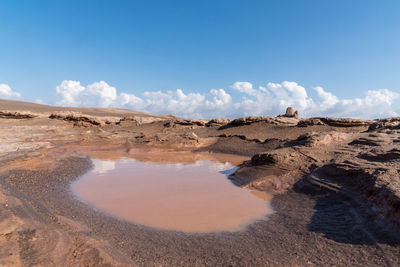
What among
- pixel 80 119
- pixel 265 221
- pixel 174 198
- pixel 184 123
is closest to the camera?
pixel 265 221

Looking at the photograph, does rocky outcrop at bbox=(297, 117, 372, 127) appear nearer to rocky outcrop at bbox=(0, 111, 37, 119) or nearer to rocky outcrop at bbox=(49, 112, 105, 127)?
rocky outcrop at bbox=(49, 112, 105, 127)

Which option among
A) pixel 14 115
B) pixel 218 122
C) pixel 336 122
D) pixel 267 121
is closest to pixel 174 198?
pixel 267 121

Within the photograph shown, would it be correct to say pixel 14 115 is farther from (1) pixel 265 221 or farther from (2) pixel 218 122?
(1) pixel 265 221

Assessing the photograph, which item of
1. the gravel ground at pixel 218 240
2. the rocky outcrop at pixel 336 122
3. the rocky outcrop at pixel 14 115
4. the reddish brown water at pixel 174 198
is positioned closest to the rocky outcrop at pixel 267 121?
the rocky outcrop at pixel 336 122

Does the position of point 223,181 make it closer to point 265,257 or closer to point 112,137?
point 265,257

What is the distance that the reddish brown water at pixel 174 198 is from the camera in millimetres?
4492

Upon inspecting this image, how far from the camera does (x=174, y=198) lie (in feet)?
19.0

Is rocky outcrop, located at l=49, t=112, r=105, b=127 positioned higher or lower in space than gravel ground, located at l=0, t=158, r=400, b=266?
higher

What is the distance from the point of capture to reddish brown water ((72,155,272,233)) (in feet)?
14.7

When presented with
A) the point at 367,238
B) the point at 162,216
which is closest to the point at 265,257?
the point at 367,238

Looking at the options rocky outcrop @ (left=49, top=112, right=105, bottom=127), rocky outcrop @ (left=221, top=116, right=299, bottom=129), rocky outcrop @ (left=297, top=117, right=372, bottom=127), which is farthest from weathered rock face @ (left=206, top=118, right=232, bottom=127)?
rocky outcrop @ (left=49, top=112, right=105, bottom=127)

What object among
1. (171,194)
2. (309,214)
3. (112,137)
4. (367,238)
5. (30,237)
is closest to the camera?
(30,237)

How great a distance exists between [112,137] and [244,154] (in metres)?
9.62

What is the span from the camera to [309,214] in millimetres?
4551
